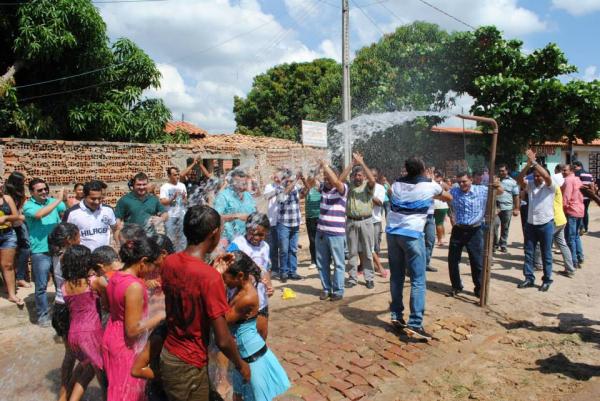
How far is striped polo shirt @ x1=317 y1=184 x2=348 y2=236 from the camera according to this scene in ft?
20.9

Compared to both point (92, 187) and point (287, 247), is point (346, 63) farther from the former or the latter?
point (92, 187)

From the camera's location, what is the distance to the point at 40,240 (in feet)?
19.6

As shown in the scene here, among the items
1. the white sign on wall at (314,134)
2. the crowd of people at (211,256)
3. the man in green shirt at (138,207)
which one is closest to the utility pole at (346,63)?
the white sign on wall at (314,134)

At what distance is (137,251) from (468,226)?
190 inches

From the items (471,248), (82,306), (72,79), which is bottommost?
(471,248)

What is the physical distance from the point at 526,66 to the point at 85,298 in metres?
17.3

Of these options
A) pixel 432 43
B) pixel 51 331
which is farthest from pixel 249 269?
pixel 432 43

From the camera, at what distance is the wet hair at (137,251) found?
3166 mm

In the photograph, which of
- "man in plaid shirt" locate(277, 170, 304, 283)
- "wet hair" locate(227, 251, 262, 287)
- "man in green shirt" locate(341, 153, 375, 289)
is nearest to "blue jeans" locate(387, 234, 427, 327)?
"man in green shirt" locate(341, 153, 375, 289)

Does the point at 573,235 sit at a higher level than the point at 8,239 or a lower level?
lower

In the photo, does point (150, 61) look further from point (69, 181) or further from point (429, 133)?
point (429, 133)

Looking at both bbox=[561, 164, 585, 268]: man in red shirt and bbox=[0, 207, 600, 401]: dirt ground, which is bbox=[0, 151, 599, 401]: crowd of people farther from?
bbox=[0, 207, 600, 401]: dirt ground

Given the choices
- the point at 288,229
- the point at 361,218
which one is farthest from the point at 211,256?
the point at 288,229

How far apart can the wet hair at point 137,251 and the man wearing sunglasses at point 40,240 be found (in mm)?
3288
